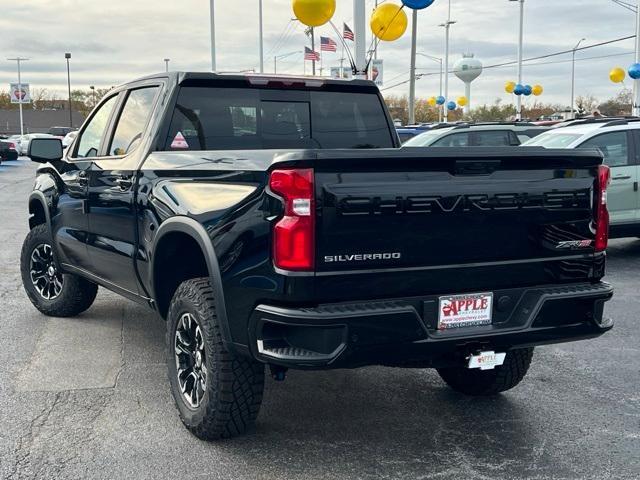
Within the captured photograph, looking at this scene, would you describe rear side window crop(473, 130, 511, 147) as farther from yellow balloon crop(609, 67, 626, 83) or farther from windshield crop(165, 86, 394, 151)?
yellow balloon crop(609, 67, 626, 83)

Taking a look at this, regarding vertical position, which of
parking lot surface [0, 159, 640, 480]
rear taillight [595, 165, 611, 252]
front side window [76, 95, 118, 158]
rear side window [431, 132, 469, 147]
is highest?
front side window [76, 95, 118, 158]

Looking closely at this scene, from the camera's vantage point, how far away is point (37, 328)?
258 inches

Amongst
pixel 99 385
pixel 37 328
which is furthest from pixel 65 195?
pixel 99 385

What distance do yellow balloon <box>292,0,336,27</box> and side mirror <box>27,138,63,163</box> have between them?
965 centimetres

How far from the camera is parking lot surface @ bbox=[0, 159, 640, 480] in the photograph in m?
3.89

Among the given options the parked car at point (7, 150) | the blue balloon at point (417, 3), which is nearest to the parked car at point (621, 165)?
the blue balloon at point (417, 3)

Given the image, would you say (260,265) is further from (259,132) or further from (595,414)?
(595,414)

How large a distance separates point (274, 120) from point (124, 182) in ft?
3.63

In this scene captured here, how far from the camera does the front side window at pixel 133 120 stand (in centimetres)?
526

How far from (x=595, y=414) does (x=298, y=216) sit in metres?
2.43

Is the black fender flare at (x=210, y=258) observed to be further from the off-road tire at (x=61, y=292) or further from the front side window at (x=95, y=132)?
the off-road tire at (x=61, y=292)

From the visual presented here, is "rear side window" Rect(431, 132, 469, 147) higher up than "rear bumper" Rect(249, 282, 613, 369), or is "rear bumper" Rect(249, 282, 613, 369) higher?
"rear side window" Rect(431, 132, 469, 147)

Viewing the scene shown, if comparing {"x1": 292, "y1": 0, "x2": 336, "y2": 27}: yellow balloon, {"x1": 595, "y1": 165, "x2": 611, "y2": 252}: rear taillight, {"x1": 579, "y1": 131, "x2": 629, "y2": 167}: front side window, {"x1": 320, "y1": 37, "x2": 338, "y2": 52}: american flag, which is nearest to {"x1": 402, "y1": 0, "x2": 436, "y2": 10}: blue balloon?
{"x1": 292, "y1": 0, "x2": 336, "y2": 27}: yellow balloon

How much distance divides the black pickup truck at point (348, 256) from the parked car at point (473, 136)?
9.08m
